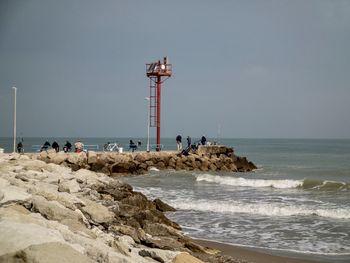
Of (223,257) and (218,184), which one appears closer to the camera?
(223,257)

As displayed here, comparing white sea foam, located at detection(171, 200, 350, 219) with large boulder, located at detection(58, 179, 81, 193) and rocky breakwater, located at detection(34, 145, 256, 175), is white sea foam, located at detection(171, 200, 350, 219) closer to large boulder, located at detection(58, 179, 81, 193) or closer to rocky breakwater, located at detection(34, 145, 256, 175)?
large boulder, located at detection(58, 179, 81, 193)

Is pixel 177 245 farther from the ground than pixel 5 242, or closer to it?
closer to it

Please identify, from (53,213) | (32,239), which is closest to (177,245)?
(53,213)

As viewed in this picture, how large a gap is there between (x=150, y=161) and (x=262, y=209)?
1562cm

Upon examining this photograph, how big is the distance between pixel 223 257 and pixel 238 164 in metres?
26.4

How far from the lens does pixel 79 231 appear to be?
19.8 ft

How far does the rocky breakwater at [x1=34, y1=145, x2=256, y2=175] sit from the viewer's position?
24295mm

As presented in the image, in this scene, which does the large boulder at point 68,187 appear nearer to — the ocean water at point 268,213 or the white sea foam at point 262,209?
the ocean water at point 268,213

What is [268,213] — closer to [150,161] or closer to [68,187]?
[68,187]

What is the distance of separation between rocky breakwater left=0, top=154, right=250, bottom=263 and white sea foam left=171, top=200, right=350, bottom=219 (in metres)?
3.18

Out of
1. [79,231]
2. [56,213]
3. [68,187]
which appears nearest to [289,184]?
[68,187]

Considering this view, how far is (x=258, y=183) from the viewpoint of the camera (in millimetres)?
23484

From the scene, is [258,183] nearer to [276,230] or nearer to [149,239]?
[276,230]

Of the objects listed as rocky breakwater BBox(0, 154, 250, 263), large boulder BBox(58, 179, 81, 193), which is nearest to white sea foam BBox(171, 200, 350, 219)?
rocky breakwater BBox(0, 154, 250, 263)
